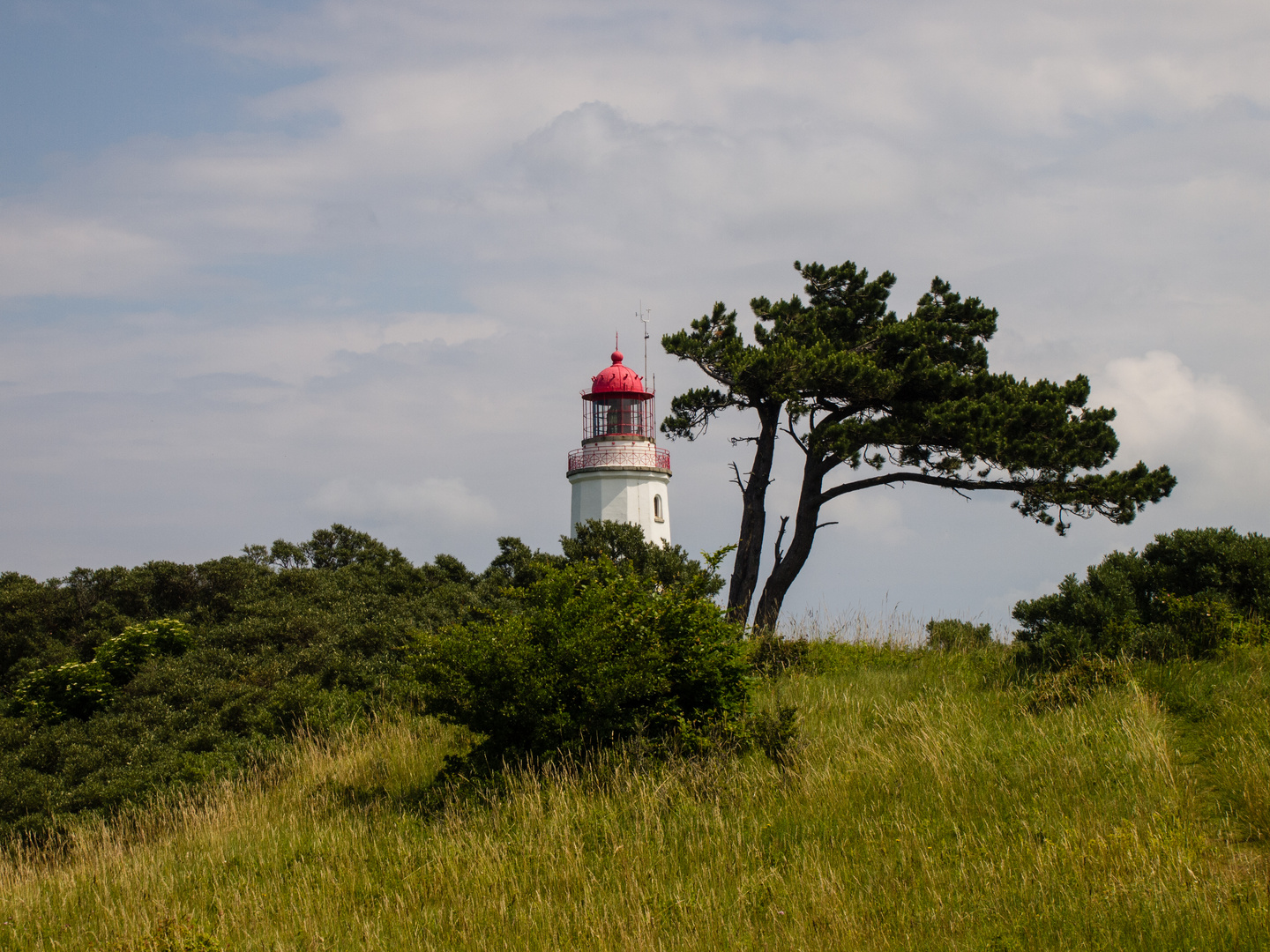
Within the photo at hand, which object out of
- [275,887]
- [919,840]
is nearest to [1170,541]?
[919,840]

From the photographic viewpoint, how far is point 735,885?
6758mm

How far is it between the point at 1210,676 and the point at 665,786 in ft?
17.9

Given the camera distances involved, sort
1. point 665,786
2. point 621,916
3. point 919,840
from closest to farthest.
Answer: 1. point 621,916
2. point 919,840
3. point 665,786

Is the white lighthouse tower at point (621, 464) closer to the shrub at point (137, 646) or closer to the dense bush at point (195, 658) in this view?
the dense bush at point (195, 658)

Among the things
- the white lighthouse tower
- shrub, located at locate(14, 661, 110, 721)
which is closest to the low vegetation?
shrub, located at locate(14, 661, 110, 721)

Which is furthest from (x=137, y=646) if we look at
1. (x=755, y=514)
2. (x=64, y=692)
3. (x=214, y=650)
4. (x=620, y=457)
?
(x=620, y=457)

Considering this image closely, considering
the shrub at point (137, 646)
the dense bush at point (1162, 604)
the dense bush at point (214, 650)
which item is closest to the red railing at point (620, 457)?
the dense bush at point (214, 650)

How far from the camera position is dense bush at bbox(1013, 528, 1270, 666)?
11172 mm

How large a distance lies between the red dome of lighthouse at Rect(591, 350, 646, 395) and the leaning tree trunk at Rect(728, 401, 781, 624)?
36.4 ft

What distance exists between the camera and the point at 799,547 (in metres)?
20.1

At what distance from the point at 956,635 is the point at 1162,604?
4.22 m

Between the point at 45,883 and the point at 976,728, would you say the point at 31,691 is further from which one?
the point at 976,728

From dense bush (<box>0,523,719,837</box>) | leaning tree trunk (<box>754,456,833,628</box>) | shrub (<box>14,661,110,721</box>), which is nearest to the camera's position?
dense bush (<box>0,523,719,837</box>)

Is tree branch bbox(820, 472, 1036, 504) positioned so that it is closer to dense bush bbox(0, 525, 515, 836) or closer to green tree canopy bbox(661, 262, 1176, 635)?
green tree canopy bbox(661, 262, 1176, 635)
